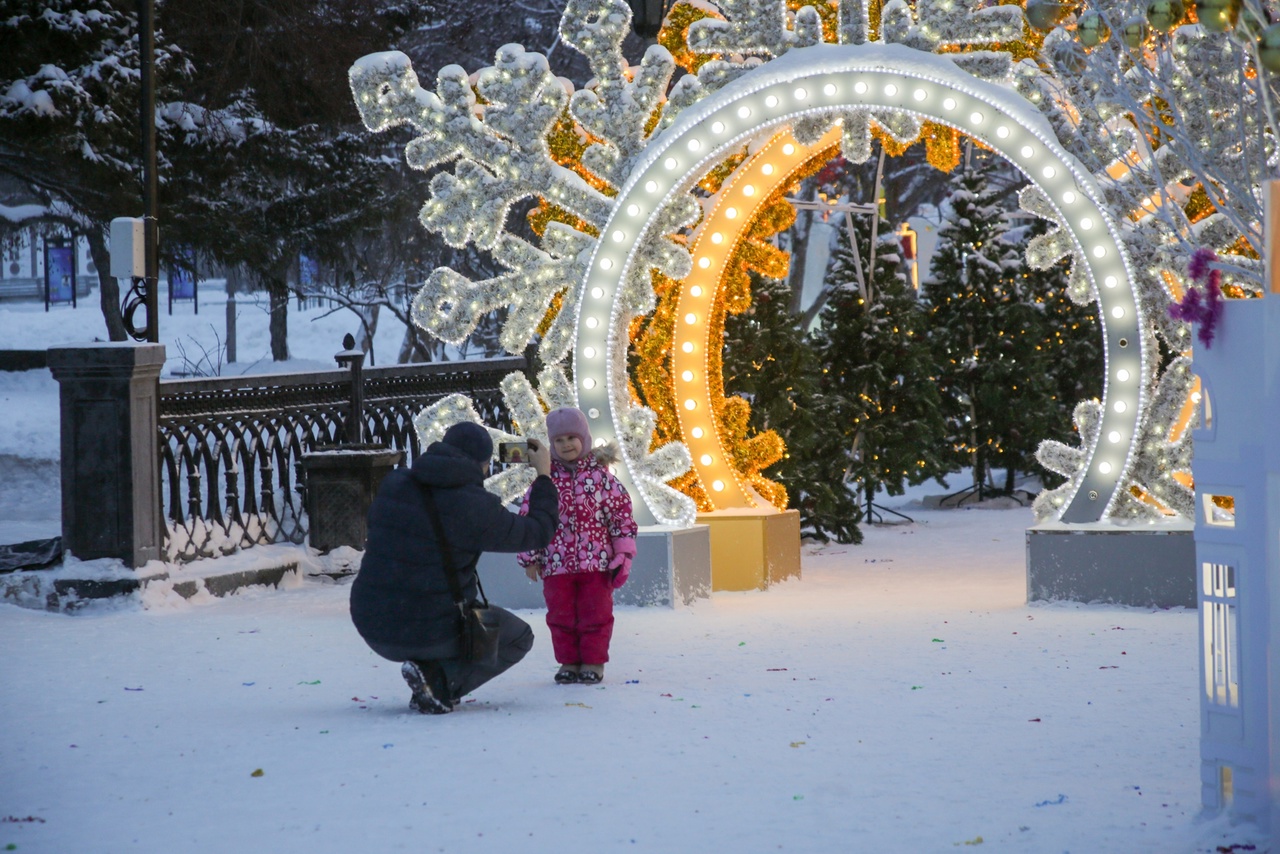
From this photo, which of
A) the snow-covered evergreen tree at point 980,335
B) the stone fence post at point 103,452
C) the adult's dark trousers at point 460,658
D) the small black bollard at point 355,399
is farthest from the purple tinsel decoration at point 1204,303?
the snow-covered evergreen tree at point 980,335

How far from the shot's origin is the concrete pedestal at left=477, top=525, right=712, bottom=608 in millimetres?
8594

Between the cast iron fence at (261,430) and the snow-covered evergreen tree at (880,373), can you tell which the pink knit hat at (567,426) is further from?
the snow-covered evergreen tree at (880,373)

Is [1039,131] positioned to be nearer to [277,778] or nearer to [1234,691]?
[1234,691]

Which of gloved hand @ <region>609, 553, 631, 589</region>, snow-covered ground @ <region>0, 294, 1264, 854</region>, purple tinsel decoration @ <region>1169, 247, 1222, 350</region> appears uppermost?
purple tinsel decoration @ <region>1169, 247, 1222, 350</region>

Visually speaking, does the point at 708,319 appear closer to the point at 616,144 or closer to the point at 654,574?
the point at 616,144

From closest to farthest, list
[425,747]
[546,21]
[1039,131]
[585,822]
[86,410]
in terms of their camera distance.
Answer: [585,822] < [425,747] < [1039,131] < [86,410] < [546,21]

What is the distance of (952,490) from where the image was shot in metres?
16.9

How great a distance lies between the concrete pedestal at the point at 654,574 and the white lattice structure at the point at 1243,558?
4631 millimetres

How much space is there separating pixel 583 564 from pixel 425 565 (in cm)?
98

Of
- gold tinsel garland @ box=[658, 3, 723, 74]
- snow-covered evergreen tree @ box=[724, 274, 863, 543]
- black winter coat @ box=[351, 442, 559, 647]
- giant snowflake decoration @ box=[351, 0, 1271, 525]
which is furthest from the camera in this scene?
snow-covered evergreen tree @ box=[724, 274, 863, 543]

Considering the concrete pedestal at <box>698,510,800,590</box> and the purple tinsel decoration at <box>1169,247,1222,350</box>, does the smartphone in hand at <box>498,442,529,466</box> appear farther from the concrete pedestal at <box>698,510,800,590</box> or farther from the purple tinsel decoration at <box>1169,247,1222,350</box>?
the purple tinsel decoration at <box>1169,247,1222,350</box>

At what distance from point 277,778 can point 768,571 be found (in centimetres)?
496

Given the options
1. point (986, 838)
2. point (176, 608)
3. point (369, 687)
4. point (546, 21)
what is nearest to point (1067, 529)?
point (369, 687)

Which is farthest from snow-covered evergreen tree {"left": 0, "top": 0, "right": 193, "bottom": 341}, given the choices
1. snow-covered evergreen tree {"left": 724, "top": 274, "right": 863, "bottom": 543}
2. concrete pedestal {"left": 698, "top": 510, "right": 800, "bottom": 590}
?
concrete pedestal {"left": 698, "top": 510, "right": 800, "bottom": 590}
